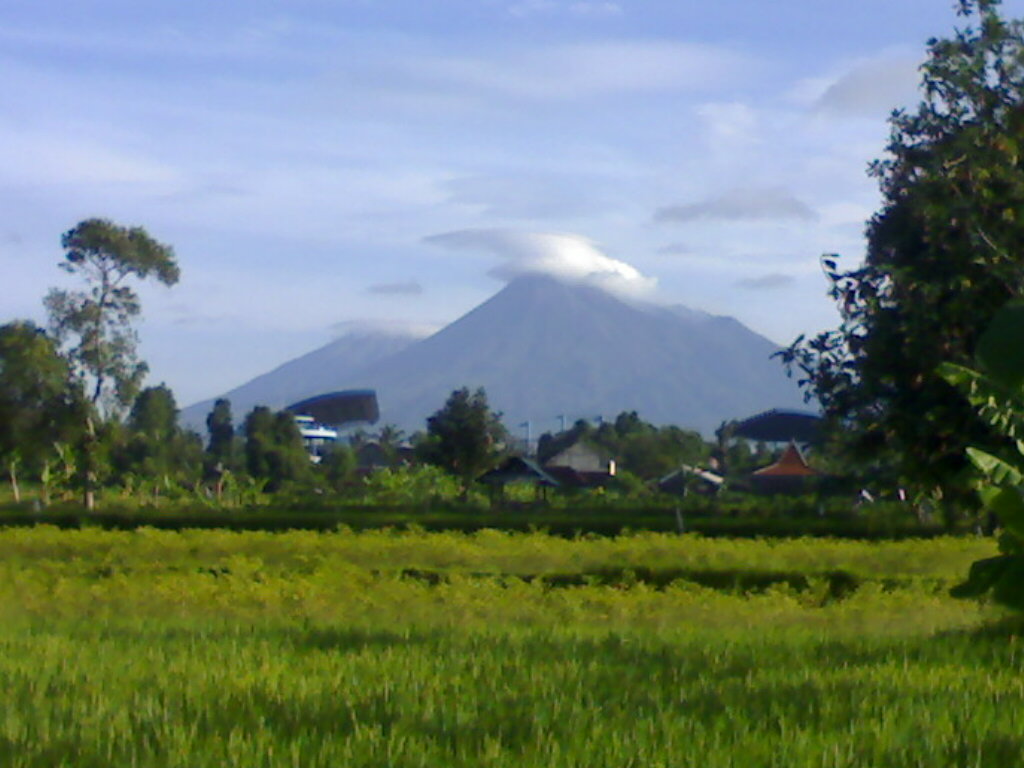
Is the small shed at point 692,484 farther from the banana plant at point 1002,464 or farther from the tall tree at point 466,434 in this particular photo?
the banana plant at point 1002,464

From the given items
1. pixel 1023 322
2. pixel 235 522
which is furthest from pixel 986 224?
pixel 235 522

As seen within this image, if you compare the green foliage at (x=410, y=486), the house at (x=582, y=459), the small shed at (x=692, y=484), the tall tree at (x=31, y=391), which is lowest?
the small shed at (x=692, y=484)

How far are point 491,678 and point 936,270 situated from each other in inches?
671

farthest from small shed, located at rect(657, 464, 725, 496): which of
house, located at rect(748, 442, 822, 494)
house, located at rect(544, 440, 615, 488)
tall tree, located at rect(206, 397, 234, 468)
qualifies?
tall tree, located at rect(206, 397, 234, 468)

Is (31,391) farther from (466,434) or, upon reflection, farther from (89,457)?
(466,434)

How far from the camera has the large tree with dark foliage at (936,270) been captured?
2264 centimetres

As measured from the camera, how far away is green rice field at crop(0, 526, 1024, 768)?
594cm

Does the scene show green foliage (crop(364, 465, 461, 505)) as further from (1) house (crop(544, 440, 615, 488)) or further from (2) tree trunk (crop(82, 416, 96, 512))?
(1) house (crop(544, 440, 615, 488))

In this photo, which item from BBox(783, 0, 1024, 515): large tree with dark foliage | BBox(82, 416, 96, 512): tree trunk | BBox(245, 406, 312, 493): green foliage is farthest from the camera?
BBox(245, 406, 312, 493): green foliage

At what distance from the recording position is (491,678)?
26.7 feet

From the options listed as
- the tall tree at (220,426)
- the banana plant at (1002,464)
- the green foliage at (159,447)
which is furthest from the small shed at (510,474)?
the banana plant at (1002,464)

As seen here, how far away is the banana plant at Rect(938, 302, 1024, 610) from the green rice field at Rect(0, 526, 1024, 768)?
0.44 meters

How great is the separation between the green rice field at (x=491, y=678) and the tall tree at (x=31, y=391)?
3338 centimetres

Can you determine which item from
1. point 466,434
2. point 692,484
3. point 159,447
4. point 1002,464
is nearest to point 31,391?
point 466,434
